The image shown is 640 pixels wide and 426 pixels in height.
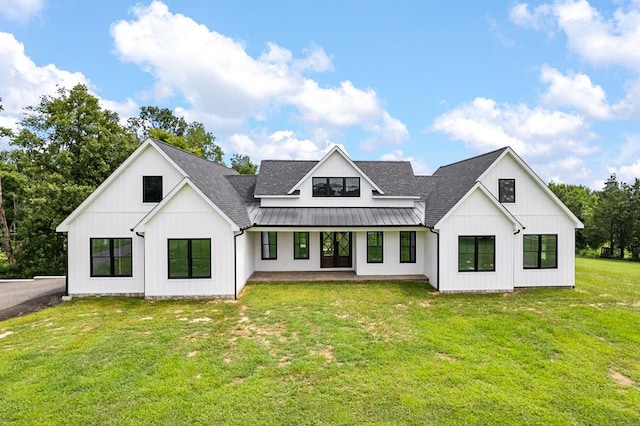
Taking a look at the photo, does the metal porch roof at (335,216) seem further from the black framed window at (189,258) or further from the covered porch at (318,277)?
the black framed window at (189,258)

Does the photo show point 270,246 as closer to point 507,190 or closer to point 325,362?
point 325,362

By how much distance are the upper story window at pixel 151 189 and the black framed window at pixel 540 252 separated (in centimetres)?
1587

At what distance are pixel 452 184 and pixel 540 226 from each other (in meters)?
4.27

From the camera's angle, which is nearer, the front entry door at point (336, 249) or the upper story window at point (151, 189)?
the upper story window at point (151, 189)

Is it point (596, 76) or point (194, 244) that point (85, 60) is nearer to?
point (194, 244)

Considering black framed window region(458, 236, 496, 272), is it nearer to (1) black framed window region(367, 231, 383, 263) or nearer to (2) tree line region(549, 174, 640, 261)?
(1) black framed window region(367, 231, 383, 263)

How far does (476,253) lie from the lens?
13836 millimetres

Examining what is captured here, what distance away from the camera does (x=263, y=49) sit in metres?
17.8

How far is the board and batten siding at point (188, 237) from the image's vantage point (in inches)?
500

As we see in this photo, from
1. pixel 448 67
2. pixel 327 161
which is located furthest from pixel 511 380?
pixel 448 67

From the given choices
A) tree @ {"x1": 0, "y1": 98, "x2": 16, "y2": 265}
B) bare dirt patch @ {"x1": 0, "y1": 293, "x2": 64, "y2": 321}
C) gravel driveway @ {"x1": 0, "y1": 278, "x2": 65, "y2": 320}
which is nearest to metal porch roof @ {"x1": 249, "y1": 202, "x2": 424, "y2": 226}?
bare dirt patch @ {"x1": 0, "y1": 293, "x2": 64, "y2": 321}

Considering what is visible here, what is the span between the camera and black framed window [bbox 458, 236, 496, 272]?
13.8 m

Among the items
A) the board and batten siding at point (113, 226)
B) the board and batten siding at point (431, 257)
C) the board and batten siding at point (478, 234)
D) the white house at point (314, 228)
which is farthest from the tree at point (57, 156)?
the board and batten siding at point (478, 234)

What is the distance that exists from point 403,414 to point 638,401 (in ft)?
14.2
